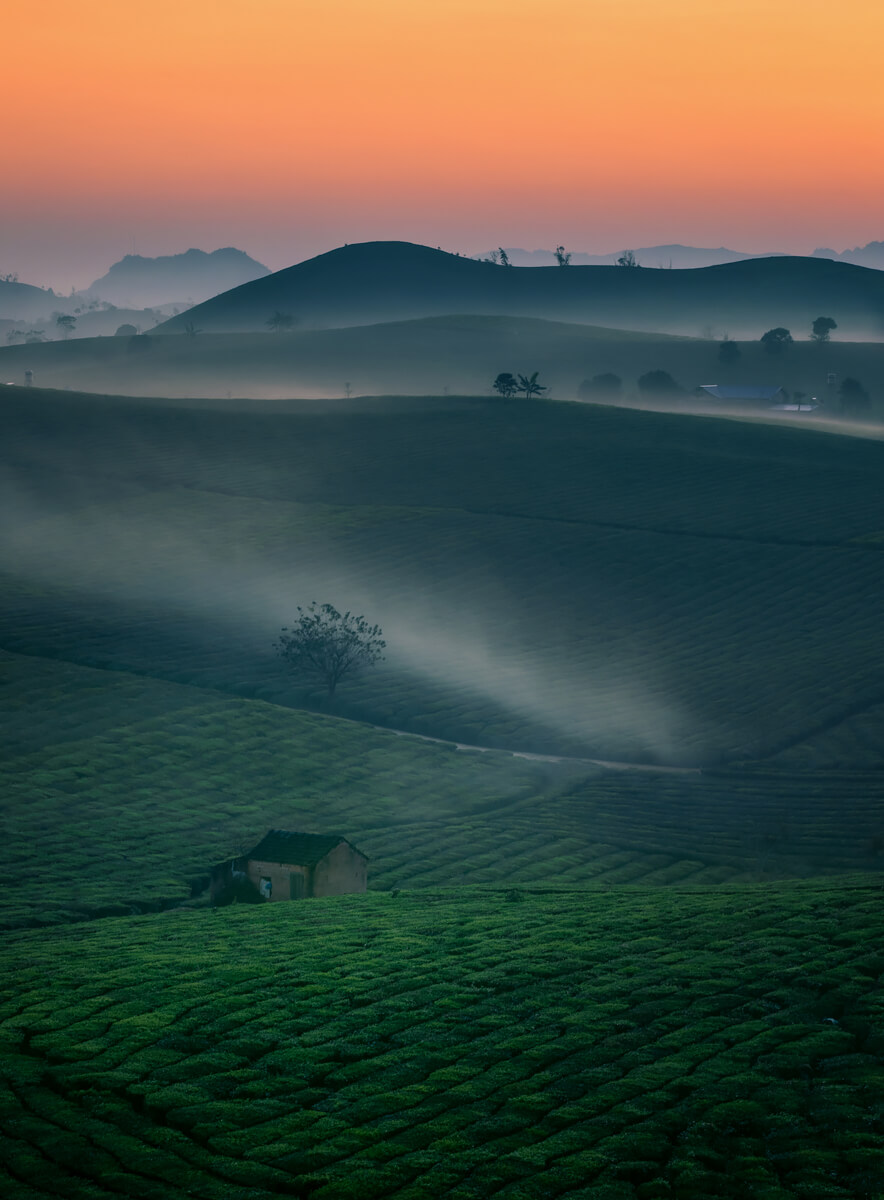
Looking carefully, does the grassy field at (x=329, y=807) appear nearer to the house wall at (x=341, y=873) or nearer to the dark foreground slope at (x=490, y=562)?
the house wall at (x=341, y=873)

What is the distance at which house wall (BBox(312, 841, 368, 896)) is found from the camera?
176 feet

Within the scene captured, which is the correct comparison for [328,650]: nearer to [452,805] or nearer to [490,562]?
[452,805]

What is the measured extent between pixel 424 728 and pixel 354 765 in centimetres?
856

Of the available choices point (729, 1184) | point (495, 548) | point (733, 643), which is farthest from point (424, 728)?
point (729, 1184)

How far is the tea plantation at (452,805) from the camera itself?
29.6m

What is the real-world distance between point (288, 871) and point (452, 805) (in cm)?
1718

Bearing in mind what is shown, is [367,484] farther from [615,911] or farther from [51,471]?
[615,911]

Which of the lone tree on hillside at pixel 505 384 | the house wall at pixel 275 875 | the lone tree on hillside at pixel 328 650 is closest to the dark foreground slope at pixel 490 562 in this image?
the lone tree on hillside at pixel 328 650

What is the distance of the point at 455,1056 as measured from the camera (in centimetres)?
3341

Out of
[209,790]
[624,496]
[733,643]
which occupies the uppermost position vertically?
[624,496]

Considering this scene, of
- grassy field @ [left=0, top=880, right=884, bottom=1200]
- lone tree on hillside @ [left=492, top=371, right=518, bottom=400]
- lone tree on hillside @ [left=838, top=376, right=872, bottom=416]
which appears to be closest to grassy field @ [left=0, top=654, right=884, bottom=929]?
grassy field @ [left=0, top=880, right=884, bottom=1200]

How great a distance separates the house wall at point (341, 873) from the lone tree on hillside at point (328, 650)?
3265cm

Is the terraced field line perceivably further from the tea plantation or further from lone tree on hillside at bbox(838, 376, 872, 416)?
lone tree on hillside at bbox(838, 376, 872, 416)

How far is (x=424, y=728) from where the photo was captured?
82.6 m
